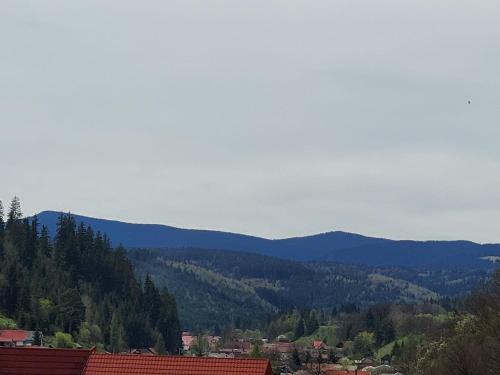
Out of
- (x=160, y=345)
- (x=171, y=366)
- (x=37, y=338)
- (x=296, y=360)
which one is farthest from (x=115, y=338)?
(x=171, y=366)

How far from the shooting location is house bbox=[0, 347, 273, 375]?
1762 inches

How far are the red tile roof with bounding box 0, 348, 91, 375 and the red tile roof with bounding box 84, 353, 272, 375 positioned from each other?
73cm

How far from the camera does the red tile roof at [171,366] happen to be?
146 ft

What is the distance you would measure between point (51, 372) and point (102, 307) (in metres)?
124

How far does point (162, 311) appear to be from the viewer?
181625mm

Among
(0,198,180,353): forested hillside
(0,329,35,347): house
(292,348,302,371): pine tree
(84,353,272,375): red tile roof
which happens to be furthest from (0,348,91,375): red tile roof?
(292,348,302,371): pine tree

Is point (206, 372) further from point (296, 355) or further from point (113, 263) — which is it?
point (113, 263)

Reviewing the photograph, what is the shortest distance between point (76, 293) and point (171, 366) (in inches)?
4330

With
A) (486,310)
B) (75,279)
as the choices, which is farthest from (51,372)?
(75,279)

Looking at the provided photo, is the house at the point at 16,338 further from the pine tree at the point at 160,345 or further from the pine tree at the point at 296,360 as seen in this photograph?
the pine tree at the point at 296,360

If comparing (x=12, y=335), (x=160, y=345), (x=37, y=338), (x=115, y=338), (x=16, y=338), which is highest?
(x=12, y=335)

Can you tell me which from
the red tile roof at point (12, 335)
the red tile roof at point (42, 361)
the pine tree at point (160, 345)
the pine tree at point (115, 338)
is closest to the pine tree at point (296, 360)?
the pine tree at point (160, 345)

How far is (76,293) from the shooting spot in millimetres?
152125

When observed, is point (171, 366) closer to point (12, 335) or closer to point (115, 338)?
point (12, 335)
